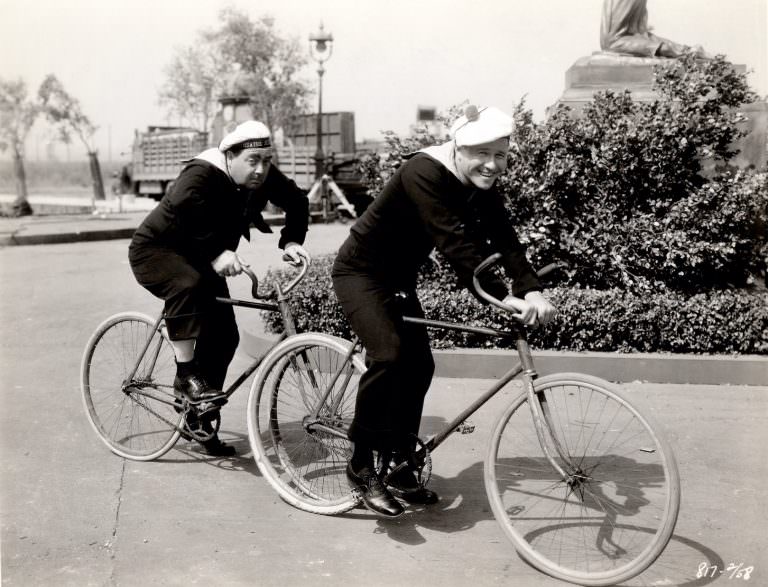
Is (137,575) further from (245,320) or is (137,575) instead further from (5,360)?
(245,320)

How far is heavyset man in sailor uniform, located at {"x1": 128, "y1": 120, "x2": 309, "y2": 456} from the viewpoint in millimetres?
4148

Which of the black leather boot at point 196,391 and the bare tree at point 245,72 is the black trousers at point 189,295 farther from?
the bare tree at point 245,72

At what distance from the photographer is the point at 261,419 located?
4.08 metres

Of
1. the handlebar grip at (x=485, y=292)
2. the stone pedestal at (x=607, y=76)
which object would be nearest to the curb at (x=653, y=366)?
the handlebar grip at (x=485, y=292)

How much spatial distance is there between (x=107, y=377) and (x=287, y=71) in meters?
33.7

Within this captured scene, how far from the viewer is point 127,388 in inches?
185

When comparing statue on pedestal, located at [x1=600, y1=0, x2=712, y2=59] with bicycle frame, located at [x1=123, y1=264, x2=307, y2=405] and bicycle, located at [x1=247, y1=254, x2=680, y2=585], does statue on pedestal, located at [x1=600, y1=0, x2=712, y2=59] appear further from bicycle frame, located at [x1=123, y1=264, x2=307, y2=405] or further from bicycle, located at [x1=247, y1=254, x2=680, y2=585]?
bicycle frame, located at [x1=123, y1=264, x2=307, y2=405]

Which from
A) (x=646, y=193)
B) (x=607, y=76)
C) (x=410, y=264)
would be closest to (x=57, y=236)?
(x=607, y=76)

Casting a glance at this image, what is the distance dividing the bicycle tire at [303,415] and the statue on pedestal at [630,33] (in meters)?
7.26

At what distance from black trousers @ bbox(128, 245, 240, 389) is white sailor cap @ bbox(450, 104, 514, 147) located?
5.20ft

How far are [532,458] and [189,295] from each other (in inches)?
74.0

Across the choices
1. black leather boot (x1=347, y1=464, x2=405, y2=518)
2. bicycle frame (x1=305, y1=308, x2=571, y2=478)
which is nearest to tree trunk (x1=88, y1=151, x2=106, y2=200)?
bicycle frame (x1=305, y1=308, x2=571, y2=478)

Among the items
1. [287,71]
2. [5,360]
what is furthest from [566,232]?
[287,71]

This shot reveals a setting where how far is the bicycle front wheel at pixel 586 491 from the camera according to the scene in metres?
3.11
